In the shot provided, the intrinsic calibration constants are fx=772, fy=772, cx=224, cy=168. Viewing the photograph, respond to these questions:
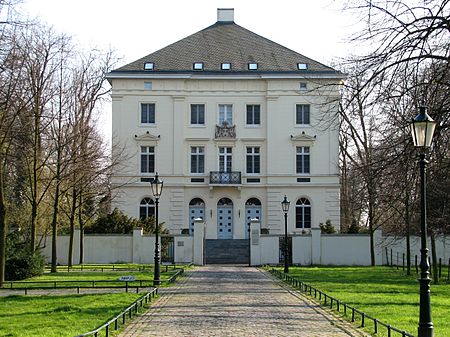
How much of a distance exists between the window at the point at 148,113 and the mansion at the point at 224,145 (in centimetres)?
8

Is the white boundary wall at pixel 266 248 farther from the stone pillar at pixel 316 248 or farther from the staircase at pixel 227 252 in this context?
the staircase at pixel 227 252

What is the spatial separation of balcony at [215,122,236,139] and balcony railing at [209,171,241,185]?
2.96 m

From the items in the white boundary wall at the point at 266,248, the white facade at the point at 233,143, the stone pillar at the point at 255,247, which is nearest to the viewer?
the stone pillar at the point at 255,247

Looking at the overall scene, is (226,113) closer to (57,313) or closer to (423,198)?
(57,313)

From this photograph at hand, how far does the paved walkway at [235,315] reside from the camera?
53.7 feet

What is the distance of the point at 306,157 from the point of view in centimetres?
6250

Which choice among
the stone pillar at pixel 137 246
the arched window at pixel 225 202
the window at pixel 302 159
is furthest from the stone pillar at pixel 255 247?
the window at pixel 302 159

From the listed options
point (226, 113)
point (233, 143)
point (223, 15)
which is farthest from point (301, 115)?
point (223, 15)

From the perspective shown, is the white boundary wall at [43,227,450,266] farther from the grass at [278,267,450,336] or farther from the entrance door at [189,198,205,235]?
the grass at [278,267,450,336]

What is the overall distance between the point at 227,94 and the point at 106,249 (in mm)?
18120

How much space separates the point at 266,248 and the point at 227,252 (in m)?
5.15

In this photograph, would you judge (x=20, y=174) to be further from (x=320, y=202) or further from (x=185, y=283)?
(x=320, y=202)

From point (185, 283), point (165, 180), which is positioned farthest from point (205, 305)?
point (165, 180)

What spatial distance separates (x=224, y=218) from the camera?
6216 centimetres
